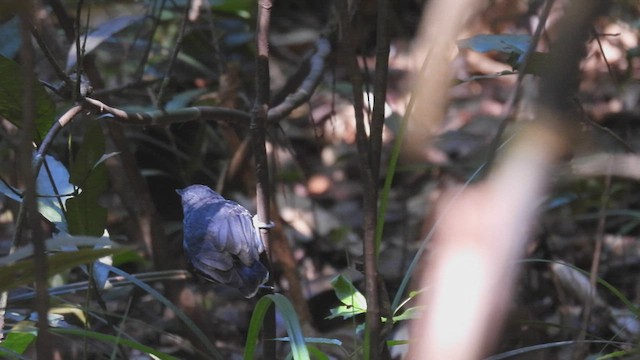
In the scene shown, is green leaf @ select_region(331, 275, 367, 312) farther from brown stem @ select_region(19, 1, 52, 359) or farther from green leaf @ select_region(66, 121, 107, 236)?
brown stem @ select_region(19, 1, 52, 359)

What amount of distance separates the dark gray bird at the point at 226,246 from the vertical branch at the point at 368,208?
0.27 meters

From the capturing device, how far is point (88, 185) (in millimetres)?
1530

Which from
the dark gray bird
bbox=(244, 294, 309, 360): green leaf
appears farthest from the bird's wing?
bbox=(244, 294, 309, 360): green leaf

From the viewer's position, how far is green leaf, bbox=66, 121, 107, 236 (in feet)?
4.90

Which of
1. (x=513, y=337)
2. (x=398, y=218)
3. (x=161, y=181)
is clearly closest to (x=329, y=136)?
(x=398, y=218)

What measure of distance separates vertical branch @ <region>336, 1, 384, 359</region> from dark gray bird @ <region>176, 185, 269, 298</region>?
0.27 m

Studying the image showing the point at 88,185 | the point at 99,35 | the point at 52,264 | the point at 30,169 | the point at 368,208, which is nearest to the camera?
the point at 30,169

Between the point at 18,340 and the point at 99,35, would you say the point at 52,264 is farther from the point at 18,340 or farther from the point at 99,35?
the point at 99,35

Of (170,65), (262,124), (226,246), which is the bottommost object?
(226,246)

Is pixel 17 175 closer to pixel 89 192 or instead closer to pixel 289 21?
pixel 89 192

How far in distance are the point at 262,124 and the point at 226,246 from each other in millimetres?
227

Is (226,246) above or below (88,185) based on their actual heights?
below

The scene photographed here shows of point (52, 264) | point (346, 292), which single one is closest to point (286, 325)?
point (346, 292)

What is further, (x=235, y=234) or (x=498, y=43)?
(x=498, y=43)
